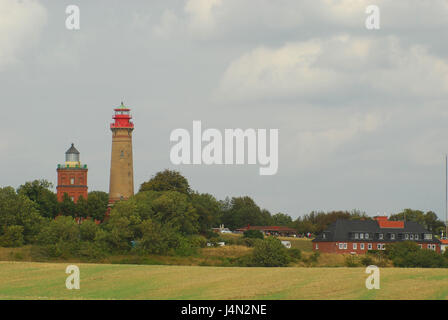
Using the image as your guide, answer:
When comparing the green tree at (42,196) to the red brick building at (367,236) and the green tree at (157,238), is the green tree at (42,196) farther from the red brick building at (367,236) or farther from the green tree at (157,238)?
the red brick building at (367,236)

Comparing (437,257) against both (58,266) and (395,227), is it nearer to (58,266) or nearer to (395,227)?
(395,227)

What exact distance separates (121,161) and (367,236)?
42502 millimetres

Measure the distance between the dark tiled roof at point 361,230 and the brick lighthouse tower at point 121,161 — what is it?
3301 centimetres

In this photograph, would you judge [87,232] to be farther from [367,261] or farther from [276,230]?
[276,230]

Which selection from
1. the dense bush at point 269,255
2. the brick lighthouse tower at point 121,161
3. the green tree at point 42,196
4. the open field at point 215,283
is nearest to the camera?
the open field at point 215,283

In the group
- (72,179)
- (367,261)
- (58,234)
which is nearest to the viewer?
(58,234)

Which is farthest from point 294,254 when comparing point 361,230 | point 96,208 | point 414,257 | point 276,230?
point 276,230

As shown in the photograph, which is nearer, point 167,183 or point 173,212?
point 173,212

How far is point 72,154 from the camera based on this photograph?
145 m

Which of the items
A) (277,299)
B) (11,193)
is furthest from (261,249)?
(277,299)

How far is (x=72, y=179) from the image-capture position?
143 meters

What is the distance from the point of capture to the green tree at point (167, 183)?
136125mm

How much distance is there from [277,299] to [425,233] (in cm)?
8647

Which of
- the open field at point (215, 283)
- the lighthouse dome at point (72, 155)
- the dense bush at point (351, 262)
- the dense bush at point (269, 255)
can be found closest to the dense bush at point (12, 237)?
the open field at point (215, 283)
